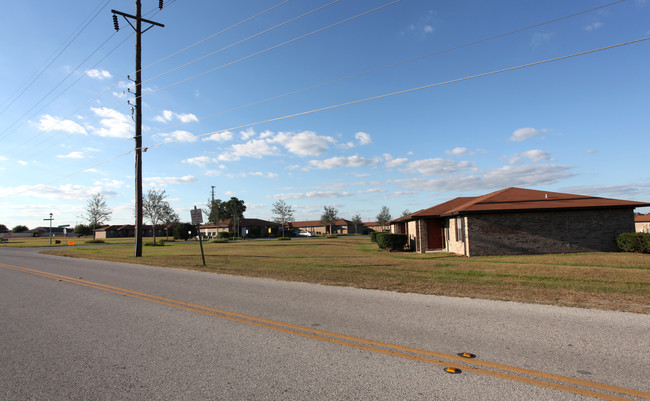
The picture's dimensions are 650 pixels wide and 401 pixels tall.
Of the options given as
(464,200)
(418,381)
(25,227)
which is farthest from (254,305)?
(25,227)

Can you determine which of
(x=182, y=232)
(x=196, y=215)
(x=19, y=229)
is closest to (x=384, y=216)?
(x=182, y=232)

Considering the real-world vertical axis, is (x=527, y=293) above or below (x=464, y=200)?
below

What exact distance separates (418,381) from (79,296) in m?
8.84

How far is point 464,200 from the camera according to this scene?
92.6ft

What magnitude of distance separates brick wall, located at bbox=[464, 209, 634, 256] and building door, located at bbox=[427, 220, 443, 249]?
20.0 feet

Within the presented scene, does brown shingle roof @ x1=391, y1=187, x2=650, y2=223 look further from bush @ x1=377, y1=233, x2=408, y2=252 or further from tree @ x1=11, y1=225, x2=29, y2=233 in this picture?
tree @ x1=11, y1=225, x2=29, y2=233

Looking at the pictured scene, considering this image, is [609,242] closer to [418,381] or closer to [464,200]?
[464,200]

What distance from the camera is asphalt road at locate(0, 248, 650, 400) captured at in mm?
3568

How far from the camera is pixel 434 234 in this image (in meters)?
26.3

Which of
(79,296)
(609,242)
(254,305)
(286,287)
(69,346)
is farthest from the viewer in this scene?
(609,242)

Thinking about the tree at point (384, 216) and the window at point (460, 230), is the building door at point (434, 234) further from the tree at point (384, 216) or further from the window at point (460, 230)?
Result: the tree at point (384, 216)

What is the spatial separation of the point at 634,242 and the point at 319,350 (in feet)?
70.2

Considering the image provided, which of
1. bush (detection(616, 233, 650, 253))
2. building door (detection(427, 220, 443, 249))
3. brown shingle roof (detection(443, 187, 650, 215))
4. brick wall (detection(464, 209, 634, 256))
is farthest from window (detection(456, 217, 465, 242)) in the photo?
bush (detection(616, 233, 650, 253))

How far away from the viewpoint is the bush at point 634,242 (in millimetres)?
18359
